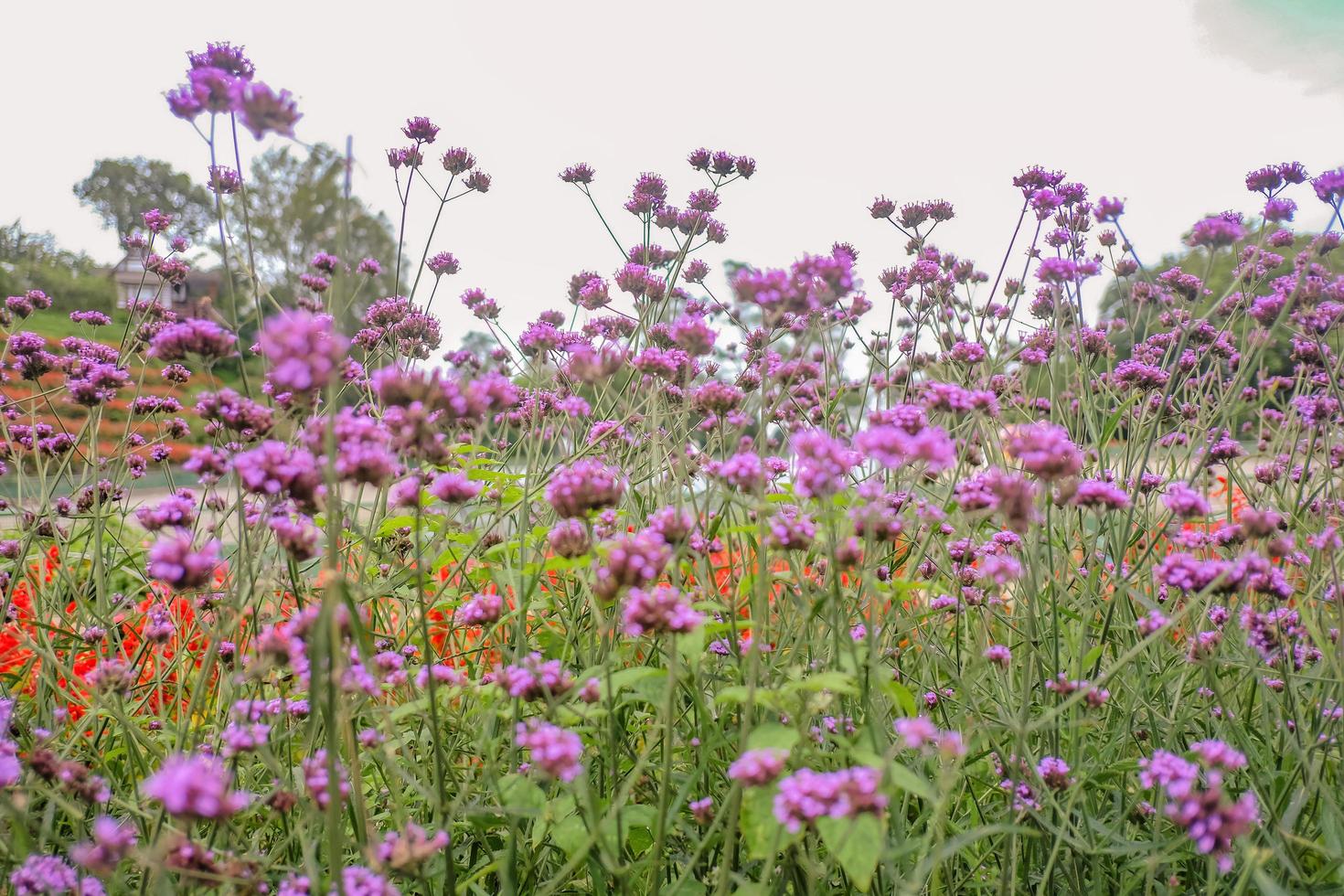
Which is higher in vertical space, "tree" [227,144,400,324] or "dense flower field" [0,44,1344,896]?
"tree" [227,144,400,324]

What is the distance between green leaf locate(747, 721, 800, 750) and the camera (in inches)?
44.7

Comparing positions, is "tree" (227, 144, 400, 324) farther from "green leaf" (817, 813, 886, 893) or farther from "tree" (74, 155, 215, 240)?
"green leaf" (817, 813, 886, 893)

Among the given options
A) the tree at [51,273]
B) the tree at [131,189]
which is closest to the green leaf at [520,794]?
the tree at [51,273]

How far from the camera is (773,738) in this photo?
117cm

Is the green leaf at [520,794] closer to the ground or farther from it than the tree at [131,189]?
closer to the ground

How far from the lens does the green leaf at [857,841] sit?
1047 mm

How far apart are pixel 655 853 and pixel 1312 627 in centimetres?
151

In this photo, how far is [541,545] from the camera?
6.93 ft

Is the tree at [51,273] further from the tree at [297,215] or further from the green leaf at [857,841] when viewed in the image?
the green leaf at [857,841]

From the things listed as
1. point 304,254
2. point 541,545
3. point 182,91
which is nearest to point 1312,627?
point 541,545

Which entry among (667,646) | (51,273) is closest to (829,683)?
(667,646)

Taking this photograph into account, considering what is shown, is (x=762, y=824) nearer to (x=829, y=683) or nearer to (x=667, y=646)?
(x=829, y=683)

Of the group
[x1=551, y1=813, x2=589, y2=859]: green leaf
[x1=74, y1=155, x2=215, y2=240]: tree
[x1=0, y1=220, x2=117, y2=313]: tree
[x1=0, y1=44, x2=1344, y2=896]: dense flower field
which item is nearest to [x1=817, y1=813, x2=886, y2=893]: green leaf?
[x1=0, y1=44, x2=1344, y2=896]: dense flower field

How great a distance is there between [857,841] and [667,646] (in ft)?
2.96
